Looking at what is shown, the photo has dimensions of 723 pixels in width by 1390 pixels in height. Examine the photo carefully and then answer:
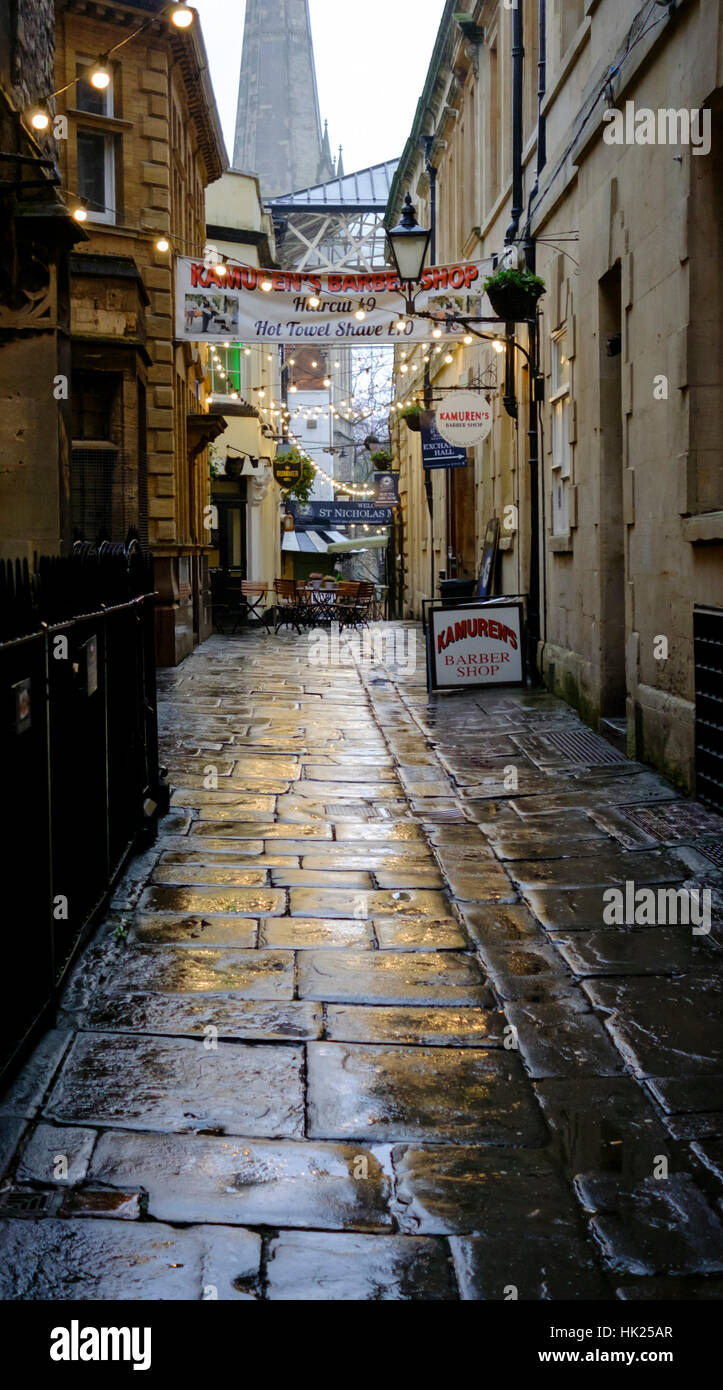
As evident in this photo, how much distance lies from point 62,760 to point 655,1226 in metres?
2.69

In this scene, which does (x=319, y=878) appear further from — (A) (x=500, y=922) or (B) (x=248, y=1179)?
(B) (x=248, y=1179)

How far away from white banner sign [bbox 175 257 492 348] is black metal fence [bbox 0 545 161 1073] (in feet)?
32.3

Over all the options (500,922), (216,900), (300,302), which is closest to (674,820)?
(500,922)

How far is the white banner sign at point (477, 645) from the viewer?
12984 millimetres

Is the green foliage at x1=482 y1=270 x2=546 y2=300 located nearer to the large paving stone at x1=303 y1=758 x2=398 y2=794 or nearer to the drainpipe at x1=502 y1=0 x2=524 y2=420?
the drainpipe at x1=502 y1=0 x2=524 y2=420

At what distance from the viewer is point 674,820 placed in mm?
7301

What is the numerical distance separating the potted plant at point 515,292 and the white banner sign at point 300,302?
3254 mm

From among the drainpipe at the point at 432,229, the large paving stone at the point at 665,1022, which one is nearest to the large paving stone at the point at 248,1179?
the large paving stone at the point at 665,1022

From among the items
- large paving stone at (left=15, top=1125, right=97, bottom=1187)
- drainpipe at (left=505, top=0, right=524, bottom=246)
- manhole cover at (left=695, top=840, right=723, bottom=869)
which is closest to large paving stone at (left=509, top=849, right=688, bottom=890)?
manhole cover at (left=695, top=840, right=723, bottom=869)

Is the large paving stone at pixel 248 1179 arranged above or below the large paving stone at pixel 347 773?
below

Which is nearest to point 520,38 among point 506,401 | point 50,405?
point 506,401

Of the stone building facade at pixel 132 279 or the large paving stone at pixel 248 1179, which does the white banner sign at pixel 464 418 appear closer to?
the stone building facade at pixel 132 279

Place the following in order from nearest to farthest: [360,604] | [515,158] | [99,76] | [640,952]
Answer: [640,952], [99,76], [515,158], [360,604]

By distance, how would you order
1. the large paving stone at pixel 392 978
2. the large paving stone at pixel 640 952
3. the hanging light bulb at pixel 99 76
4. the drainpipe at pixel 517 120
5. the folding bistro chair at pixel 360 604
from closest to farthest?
the large paving stone at pixel 392 978 → the large paving stone at pixel 640 952 → the hanging light bulb at pixel 99 76 → the drainpipe at pixel 517 120 → the folding bistro chair at pixel 360 604
